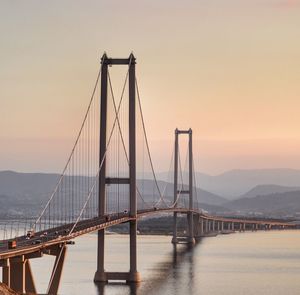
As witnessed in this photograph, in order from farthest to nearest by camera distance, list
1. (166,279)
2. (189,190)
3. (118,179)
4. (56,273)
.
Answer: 1. (189,190)
2. (166,279)
3. (118,179)
4. (56,273)

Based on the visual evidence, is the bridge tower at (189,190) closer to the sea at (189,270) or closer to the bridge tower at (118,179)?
the sea at (189,270)

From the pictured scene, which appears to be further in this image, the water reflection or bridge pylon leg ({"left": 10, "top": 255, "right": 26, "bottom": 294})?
the water reflection

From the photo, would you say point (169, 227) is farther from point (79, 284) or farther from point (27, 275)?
point (27, 275)

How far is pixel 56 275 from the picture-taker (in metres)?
39.4

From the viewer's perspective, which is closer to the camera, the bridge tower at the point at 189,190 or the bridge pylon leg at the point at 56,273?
the bridge pylon leg at the point at 56,273

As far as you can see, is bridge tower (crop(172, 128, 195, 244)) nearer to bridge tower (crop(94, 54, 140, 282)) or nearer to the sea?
the sea

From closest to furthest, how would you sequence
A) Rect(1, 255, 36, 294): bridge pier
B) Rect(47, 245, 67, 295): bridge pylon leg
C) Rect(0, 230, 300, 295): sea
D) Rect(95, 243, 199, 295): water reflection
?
Rect(1, 255, 36, 294): bridge pier < Rect(47, 245, 67, 295): bridge pylon leg < Rect(95, 243, 199, 295): water reflection < Rect(0, 230, 300, 295): sea

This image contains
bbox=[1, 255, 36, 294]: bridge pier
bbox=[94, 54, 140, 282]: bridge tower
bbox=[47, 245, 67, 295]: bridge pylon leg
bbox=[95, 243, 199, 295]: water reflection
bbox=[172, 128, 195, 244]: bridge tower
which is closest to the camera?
bbox=[1, 255, 36, 294]: bridge pier

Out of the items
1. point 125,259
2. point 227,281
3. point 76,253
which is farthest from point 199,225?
point 227,281

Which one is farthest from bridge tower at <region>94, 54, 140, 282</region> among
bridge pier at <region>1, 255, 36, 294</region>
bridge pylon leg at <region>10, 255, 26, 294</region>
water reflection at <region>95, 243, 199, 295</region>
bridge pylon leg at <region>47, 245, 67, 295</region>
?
bridge pylon leg at <region>10, 255, 26, 294</region>

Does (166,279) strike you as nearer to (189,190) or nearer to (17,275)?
(17,275)

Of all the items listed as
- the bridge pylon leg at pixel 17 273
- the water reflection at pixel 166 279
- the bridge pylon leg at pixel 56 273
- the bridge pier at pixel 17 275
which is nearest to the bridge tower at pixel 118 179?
the water reflection at pixel 166 279

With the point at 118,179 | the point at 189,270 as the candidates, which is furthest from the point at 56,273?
the point at 189,270

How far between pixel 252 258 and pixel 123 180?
95.7ft
